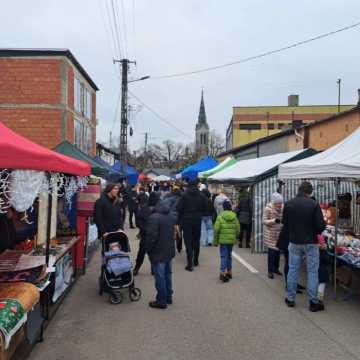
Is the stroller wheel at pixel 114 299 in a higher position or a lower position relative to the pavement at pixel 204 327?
higher

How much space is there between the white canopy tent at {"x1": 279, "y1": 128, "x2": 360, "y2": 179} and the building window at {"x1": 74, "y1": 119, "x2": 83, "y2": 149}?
55.9 ft

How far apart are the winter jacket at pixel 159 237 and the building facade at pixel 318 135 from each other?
32.1 feet

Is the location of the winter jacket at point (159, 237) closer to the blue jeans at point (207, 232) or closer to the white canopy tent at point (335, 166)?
the white canopy tent at point (335, 166)

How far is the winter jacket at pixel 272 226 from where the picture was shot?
813cm

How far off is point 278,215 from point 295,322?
9.00 feet

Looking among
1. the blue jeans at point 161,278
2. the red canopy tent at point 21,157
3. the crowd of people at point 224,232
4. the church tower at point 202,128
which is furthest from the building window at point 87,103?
the church tower at point 202,128

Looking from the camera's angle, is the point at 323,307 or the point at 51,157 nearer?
the point at 51,157

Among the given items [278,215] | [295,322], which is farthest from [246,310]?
[278,215]

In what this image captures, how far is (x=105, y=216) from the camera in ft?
24.4

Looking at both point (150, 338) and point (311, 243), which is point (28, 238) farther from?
point (311, 243)

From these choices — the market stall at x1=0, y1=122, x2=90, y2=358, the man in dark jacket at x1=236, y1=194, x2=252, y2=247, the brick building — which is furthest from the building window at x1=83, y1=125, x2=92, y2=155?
the market stall at x1=0, y1=122, x2=90, y2=358

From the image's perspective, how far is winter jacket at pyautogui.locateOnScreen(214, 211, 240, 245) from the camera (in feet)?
25.8

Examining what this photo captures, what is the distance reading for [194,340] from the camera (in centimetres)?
510

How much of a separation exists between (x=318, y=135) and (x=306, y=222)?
11.4 metres
